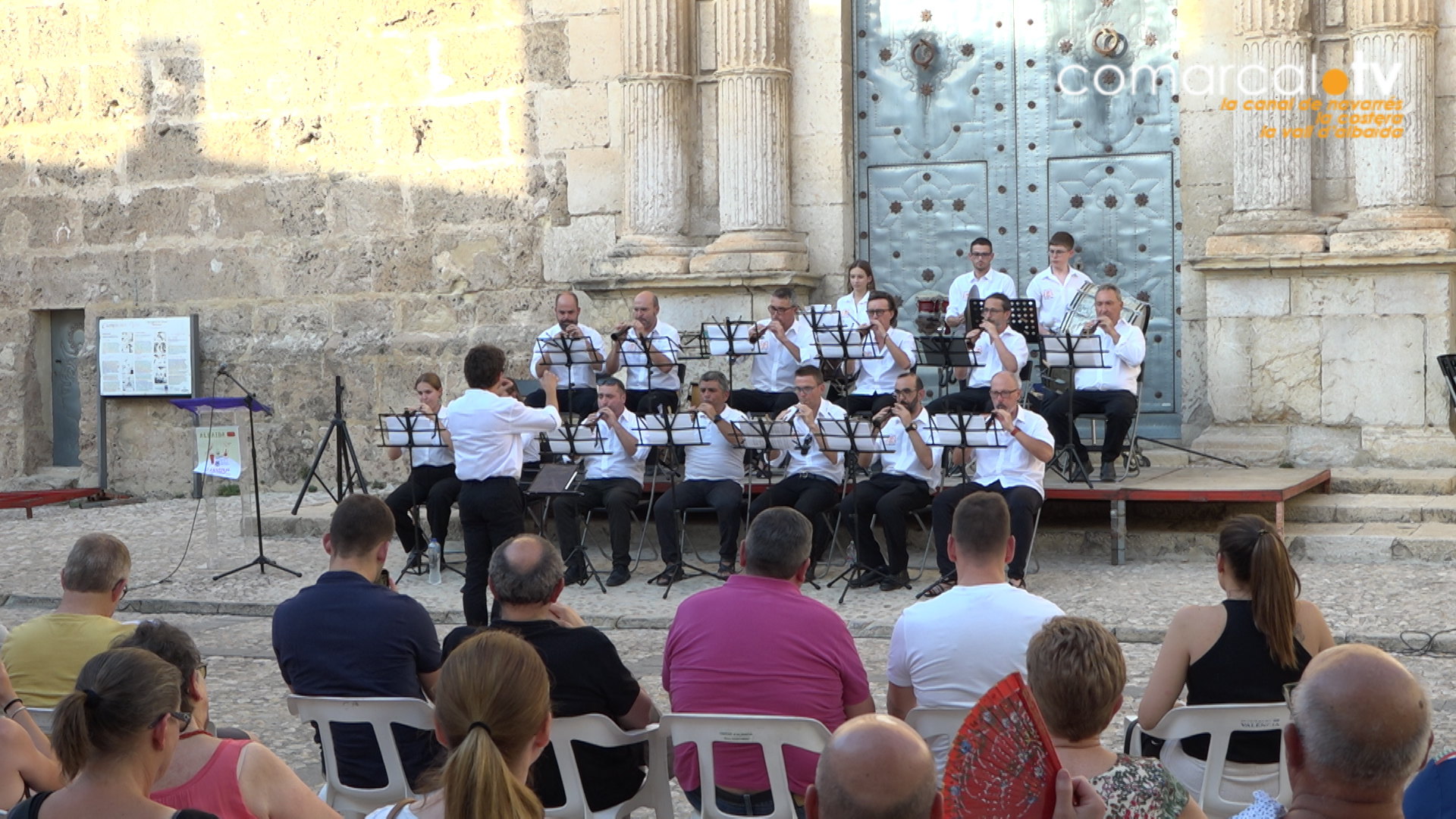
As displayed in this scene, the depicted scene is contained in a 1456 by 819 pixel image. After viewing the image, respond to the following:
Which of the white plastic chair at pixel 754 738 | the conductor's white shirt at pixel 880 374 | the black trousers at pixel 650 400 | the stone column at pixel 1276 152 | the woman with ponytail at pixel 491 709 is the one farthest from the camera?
the black trousers at pixel 650 400

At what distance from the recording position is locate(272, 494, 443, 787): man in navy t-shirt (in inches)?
167

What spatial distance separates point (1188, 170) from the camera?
39.7 feet

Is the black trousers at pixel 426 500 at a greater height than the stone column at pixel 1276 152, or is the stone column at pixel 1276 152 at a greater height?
the stone column at pixel 1276 152

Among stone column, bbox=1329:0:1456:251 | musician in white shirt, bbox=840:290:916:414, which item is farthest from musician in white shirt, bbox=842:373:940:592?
stone column, bbox=1329:0:1456:251

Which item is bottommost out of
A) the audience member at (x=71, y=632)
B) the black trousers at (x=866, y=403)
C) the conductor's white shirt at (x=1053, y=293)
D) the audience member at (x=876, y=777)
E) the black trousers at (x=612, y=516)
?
the black trousers at (x=612, y=516)

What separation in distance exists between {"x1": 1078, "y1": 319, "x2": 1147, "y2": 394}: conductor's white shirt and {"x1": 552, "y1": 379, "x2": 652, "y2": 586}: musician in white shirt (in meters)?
3.07

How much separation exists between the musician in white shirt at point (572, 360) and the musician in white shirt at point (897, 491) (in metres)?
2.53

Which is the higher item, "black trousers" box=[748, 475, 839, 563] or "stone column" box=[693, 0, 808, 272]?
"stone column" box=[693, 0, 808, 272]

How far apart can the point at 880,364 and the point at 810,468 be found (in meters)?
1.54

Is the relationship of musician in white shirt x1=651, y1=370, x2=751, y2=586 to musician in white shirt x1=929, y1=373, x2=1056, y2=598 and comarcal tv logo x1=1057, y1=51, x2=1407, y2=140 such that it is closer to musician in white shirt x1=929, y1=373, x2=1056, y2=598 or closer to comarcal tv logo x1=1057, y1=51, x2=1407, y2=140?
musician in white shirt x1=929, y1=373, x2=1056, y2=598

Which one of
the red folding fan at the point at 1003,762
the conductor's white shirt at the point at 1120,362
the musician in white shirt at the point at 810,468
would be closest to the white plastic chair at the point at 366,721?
the red folding fan at the point at 1003,762

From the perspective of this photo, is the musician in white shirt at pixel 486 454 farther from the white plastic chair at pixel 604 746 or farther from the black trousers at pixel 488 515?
the white plastic chair at pixel 604 746

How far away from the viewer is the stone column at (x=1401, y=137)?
35.9 feet

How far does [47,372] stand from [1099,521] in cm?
1073
